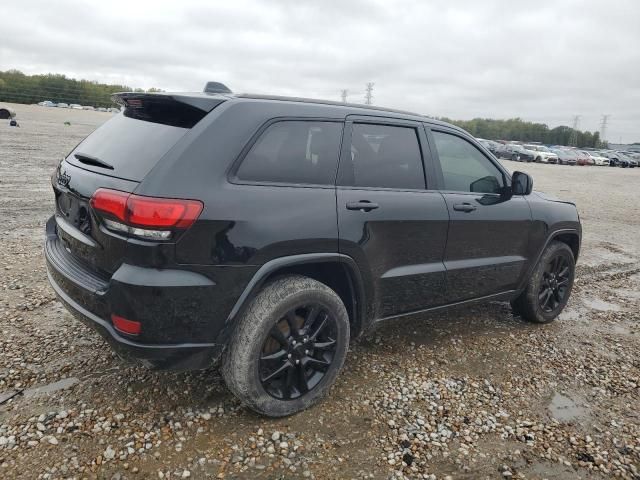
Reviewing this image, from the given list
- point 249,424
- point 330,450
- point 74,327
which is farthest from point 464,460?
point 74,327

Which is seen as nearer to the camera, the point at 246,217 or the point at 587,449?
the point at 246,217

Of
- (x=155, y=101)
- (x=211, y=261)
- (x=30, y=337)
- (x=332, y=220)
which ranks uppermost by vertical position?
(x=155, y=101)

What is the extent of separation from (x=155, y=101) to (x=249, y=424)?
1.88m

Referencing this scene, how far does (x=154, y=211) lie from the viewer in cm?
228

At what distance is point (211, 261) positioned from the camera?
2.39 m

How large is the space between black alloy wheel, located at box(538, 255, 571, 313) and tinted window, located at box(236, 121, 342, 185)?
2.60 m

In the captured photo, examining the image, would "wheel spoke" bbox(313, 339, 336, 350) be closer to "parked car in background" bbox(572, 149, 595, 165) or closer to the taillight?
the taillight

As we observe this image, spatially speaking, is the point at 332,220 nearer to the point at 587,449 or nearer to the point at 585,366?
the point at 587,449

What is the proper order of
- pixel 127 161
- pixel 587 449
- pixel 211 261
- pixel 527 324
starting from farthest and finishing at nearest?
pixel 527 324
pixel 587 449
pixel 127 161
pixel 211 261

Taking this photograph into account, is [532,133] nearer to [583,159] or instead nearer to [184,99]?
[583,159]

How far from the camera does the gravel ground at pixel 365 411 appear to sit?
8.14 ft

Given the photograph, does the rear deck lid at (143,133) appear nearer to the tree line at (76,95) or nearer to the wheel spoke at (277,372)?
the wheel spoke at (277,372)

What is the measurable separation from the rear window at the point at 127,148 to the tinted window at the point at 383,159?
1.05m

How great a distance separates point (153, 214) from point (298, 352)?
1.14m
